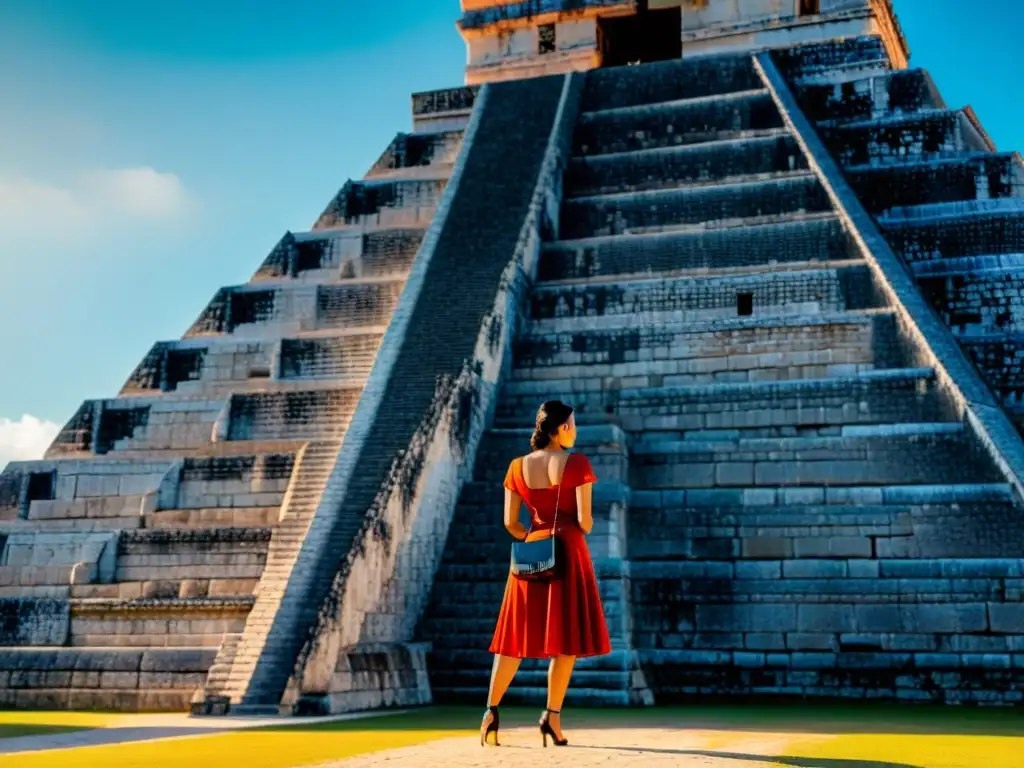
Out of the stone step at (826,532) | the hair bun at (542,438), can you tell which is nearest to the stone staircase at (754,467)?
the stone step at (826,532)

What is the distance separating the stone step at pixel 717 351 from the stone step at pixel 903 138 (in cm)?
500

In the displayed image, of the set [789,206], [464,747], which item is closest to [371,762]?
[464,747]

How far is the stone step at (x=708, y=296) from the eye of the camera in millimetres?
14672

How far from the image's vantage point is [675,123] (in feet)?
65.0

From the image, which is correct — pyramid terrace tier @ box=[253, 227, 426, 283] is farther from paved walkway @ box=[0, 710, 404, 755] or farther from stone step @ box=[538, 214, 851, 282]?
paved walkway @ box=[0, 710, 404, 755]

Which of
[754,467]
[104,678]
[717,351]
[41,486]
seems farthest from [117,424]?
[754,467]

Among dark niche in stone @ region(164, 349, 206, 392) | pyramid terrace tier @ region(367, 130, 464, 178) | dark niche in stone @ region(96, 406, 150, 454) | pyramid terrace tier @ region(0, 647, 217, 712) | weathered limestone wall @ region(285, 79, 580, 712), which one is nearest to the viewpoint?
weathered limestone wall @ region(285, 79, 580, 712)

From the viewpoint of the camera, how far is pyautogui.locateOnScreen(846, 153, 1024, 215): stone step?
1642cm

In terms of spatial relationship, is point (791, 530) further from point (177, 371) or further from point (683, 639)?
point (177, 371)

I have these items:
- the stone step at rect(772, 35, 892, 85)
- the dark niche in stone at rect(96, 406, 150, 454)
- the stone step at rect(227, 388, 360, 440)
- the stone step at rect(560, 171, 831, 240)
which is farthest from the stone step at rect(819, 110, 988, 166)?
the dark niche in stone at rect(96, 406, 150, 454)

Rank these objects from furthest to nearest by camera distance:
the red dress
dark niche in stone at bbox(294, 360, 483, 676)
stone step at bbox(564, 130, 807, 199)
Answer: stone step at bbox(564, 130, 807, 199) → dark niche in stone at bbox(294, 360, 483, 676) → the red dress

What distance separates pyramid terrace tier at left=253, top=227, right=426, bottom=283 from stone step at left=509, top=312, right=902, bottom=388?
3.45 meters

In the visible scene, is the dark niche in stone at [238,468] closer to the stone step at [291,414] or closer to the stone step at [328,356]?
the stone step at [291,414]

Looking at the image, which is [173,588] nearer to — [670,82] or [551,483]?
[551,483]
